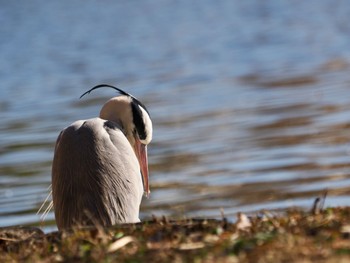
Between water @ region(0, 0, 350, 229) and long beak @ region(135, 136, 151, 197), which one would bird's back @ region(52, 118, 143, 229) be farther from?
long beak @ region(135, 136, 151, 197)

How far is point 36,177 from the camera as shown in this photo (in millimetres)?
12055

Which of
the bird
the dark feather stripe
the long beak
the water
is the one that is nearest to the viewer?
the bird

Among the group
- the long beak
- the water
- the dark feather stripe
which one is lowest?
the water

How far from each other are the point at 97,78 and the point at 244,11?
13.8m

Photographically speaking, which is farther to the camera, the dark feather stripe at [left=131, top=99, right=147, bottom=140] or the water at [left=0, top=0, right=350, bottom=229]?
the water at [left=0, top=0, right=350, bottom=229]

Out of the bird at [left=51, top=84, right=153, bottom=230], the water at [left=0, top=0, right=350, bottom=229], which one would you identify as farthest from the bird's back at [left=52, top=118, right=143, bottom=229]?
the water at [left=0, top=0, right=350, bottom=229]

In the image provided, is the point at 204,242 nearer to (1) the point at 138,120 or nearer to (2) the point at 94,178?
(2) the point at 94,178

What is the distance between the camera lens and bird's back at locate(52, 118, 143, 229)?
7406mm

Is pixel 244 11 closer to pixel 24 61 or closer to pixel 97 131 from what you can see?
pixel 24 61

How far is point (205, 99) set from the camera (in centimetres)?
1678

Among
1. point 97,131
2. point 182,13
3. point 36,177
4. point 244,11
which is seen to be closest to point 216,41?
point 244,11

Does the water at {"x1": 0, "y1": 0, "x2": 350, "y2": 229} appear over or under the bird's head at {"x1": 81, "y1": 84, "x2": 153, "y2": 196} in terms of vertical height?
under

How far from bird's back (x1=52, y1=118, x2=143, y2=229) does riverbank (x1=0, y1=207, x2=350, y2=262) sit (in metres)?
1.88

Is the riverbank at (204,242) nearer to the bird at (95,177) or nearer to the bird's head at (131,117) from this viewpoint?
the bird at (95,177)
